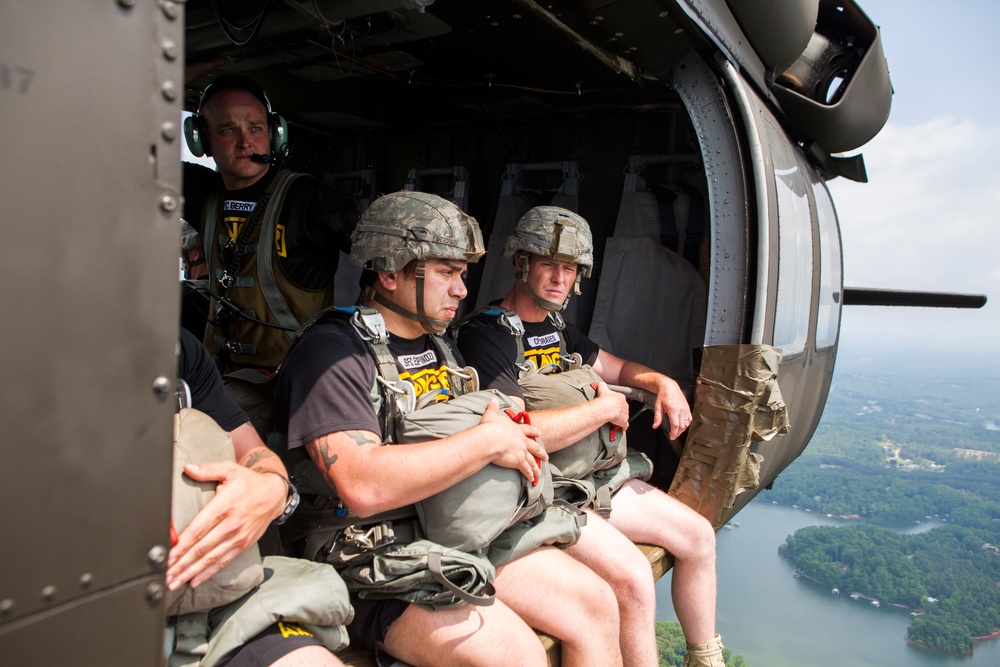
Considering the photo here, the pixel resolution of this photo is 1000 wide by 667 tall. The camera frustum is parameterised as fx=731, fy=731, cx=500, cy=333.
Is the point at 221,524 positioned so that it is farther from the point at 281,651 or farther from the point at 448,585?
the point at 448,585

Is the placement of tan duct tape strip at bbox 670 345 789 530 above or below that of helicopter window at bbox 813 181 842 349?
below

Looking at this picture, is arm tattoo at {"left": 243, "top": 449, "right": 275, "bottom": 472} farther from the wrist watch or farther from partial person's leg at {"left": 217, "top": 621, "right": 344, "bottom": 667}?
partial person's leg at {"left": 217, "top": 621, "right": 344, "bottom": 667}

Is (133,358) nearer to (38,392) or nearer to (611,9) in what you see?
(38,392)

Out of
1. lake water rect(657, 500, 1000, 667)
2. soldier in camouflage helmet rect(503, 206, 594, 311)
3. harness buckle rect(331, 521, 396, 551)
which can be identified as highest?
soldier in camouflage helmet rect(503, 206, 594, 311)

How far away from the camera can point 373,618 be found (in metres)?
1.83

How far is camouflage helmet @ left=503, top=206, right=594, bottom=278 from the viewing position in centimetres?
283

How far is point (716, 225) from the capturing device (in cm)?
322

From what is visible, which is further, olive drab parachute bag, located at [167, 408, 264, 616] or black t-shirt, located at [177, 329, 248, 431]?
black t-shirt, located at [177, 329, 248, 431]

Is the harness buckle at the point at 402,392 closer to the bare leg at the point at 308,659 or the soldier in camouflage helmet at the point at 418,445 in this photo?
the soldier in camouflage helmet at the point at 418,445

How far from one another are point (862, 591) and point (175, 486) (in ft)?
175

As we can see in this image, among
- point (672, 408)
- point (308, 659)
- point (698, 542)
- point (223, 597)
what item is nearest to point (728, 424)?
point (672, 408)

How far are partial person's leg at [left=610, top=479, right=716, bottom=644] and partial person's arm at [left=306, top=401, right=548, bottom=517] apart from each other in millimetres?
1254

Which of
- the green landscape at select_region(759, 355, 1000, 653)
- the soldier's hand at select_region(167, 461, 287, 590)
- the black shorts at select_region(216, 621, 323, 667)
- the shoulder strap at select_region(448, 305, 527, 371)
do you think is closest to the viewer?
the soldier's hand at select_region(167, 461, 287, 590)

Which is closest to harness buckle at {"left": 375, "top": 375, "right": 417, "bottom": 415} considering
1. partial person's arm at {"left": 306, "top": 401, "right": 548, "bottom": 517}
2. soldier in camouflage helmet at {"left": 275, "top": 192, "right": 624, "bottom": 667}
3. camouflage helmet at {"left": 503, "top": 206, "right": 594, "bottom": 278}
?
soldier in camouflage helmet at {"left": 275, "top": 192, "right": 624, "bottom": 667}
